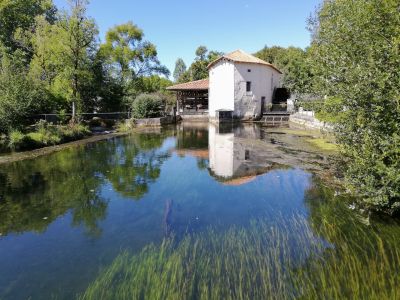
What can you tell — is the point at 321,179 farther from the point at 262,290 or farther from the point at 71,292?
the point at 71,292

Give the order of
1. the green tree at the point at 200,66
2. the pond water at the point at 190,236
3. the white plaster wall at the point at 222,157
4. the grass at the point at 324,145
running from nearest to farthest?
the pond water at the point at 190,236
the white plaster wall at the point at 222,157
the grass at the point at 324,145
the green tree at the point at 200,66

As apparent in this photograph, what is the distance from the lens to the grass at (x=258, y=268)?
4715mm

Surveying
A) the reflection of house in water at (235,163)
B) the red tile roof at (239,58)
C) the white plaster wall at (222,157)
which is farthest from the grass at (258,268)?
the red tile roof at (239,58)

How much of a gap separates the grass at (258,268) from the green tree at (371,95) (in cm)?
123

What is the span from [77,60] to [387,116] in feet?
82.9

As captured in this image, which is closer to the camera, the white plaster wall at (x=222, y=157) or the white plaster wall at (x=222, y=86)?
the white plaster wall at (x=222, y=157)

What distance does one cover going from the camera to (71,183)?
11828mm

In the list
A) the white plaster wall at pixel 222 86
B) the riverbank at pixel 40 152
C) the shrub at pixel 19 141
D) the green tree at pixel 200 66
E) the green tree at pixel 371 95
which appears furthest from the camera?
the green tree at pixel 200 66

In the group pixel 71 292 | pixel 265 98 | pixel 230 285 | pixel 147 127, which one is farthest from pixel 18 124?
pixel 265 98

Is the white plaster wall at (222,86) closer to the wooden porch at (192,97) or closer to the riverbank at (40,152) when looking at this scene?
the wooden porch at (192,97)

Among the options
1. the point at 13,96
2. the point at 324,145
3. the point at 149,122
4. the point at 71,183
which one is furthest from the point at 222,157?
the point at 149,122

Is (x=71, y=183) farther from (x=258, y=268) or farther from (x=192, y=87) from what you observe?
(x=192, y=87)

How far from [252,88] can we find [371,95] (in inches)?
1270

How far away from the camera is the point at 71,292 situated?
16.6 ft
